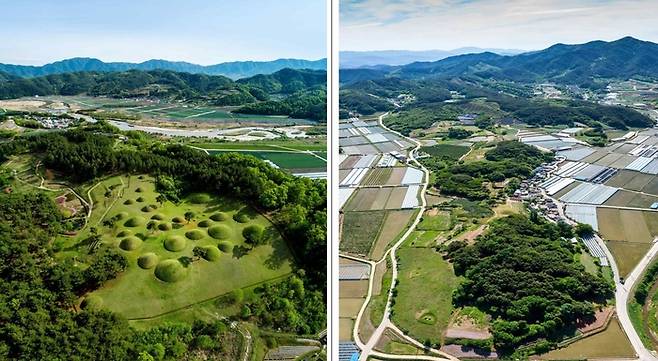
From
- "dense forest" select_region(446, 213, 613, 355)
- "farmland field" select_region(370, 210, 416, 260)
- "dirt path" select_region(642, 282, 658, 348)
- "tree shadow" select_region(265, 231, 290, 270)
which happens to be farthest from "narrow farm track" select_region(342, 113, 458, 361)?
"dirt path" select_region(642, 282, 658, 348)

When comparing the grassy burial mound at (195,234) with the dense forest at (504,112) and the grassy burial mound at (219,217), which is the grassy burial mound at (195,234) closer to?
the grassy burial mound at (219,217)

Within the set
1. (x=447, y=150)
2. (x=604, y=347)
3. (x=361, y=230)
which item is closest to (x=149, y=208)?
(x=361, y=230)

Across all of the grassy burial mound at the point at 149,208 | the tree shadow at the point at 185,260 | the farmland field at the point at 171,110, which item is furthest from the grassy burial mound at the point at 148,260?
the farmland field at the point at 171,110

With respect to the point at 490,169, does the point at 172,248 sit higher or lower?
lower

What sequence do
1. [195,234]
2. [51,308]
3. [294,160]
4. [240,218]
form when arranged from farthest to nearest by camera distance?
[294,160], [240,218], [195,234], [51,308]

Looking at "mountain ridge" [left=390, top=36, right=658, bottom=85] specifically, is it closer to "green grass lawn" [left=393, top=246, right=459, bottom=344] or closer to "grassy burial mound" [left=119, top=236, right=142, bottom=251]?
"green grass lawn" [left=393, top=246, right=459, bottom=344]

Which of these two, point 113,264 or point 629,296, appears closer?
point 113,264

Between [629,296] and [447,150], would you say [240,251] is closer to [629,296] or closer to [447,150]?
[447,150]
